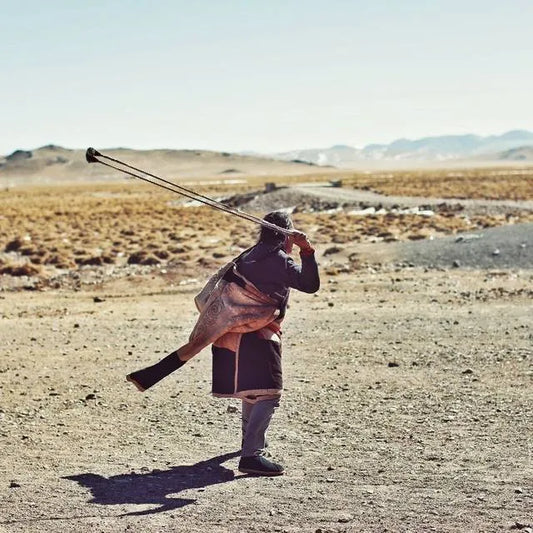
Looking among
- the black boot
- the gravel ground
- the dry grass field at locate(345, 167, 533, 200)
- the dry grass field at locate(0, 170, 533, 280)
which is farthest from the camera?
the dry grass field at locate(345, 167, 533, 200)

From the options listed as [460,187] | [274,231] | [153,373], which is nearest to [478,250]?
[274,231]

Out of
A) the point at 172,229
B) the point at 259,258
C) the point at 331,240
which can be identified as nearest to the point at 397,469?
the point at 259,258

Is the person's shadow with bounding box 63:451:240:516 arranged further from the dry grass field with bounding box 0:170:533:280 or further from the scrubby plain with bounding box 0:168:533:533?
the dry grass field with bounding box 0:170:533:280

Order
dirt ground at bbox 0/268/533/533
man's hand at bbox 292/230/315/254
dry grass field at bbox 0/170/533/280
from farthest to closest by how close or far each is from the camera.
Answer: dry grass field at bbox 0/170/533/280, man's hand at bbox 292/230/315/254, dirt ground at bbox 0/268/533/533

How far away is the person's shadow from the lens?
19.1 feet

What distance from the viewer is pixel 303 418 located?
803cm

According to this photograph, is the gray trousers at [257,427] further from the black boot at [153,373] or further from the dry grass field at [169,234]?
the dry grass field at [169,234]

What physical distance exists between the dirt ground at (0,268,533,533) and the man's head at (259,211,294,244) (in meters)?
1.44

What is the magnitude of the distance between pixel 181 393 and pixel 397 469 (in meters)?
3.06

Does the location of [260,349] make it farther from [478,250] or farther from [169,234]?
[169,234]

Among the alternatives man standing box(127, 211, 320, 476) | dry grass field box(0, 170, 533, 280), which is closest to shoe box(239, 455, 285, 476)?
man standing box(127, 211, 320, 476)

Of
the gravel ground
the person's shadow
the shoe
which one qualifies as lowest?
the person's shadow

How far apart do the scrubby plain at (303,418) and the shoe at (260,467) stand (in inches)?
2.9

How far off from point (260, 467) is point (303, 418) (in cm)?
177
